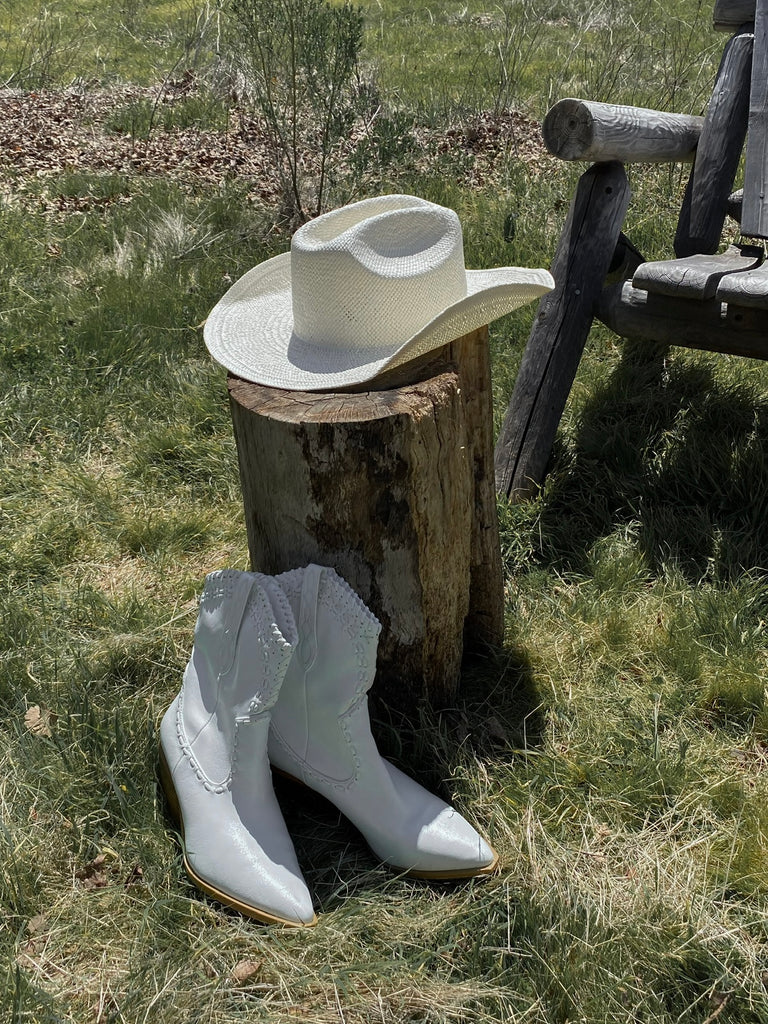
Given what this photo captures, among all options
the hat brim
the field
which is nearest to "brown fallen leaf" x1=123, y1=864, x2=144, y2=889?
the field

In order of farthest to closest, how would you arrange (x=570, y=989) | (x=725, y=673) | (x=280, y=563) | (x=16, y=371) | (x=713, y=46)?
(x=713, y=46) < (x=16, y=371) < (x=725, y=673) < (x=280, y=563) < (x=570, y=989)

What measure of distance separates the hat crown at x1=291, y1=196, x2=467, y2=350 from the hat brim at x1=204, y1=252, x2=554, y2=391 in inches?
2.3

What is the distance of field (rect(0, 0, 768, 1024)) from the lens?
193cm

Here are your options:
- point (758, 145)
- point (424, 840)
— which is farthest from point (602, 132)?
point (424, 840)

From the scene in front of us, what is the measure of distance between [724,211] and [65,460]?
2983 millimetres

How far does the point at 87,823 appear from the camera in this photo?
7.37 ft

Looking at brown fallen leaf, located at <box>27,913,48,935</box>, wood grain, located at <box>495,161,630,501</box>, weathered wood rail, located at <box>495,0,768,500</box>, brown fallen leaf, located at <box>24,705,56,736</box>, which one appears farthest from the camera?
wood grain, located at <box>495,161,630,501</box>

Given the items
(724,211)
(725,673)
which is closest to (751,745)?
(725,673)

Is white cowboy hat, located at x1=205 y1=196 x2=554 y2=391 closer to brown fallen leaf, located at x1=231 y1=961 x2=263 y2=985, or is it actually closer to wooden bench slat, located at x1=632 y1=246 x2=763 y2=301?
wooden bench slat, located at x1=632 y1=246 x2=763 y2=301

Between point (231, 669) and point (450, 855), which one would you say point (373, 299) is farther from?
point (450, 855)

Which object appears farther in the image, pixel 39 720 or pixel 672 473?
pixel 672 473

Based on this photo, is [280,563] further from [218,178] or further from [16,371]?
[218,178]

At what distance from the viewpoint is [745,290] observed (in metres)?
2.78

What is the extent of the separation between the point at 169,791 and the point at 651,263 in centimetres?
221
